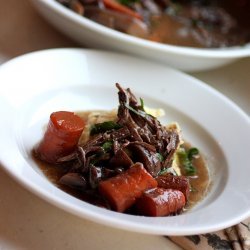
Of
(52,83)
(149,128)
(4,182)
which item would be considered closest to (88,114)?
(52,83)

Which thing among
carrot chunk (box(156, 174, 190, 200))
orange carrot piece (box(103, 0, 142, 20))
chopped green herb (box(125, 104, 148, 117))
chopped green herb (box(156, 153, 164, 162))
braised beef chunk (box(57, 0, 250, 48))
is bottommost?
braised beef chunk (box(57, 0, 250, 48))

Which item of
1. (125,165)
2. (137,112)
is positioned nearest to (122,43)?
(137,112)

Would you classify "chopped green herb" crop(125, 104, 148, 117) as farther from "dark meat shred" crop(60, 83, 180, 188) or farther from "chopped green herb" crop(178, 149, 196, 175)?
"chopped green herb" crop(178, 149, 196, 175)

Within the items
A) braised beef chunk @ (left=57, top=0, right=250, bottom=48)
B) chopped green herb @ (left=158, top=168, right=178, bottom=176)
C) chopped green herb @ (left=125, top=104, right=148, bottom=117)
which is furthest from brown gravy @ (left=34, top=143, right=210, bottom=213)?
braised beef chunk @ (left=57, top=0, right=250, bottom=48)

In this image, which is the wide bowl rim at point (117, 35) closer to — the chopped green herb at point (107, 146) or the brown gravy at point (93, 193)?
the brown gravy at point (93, 193)

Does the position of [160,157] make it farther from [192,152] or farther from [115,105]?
[115,105]

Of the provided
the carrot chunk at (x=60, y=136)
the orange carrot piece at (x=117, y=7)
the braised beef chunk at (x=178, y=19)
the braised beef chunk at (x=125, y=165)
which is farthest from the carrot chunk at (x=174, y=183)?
the orange carrot piece at (x=117, y=7)
